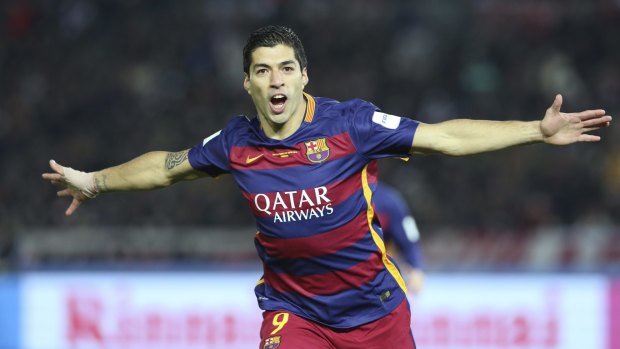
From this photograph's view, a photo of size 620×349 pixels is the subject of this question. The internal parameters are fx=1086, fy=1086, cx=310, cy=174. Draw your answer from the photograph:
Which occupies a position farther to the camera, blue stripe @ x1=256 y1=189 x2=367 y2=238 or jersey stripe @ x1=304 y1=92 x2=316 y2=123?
jersey stripe @ x1=304 y1=92 x2=316 y2=123

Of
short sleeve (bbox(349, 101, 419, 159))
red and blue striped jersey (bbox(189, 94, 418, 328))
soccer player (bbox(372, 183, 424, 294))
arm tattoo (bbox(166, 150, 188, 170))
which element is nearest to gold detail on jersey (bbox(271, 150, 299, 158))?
red and blue striped jersey (bbox(189, 94, 418, 328))

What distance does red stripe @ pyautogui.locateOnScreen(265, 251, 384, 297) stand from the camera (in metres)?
4.89

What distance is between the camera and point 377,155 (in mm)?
4828

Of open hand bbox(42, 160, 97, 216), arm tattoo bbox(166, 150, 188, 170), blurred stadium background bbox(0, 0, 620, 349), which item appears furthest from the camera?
blurred stadium background bbox(0, 0, 620, 349)

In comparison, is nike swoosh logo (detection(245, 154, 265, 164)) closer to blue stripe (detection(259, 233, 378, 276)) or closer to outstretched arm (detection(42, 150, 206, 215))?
outstretched arm (detection(42, 150, 206, 215))

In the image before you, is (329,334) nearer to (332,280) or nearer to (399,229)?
(332,280)

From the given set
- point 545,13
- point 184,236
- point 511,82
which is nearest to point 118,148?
point 184,236

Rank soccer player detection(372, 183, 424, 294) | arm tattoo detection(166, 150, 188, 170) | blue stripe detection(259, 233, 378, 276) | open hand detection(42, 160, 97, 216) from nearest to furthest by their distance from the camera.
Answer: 1. blue stripe detection(259, 233, 378, 276)
2. arm tattoo detection(166, 150, 188, 170)
3. open hand detection(42, 160, 97, 216)
4. soccer player detection(372, 183, 424, 294)

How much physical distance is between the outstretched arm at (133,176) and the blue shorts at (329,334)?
786 millimetres

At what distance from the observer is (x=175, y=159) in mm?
5133

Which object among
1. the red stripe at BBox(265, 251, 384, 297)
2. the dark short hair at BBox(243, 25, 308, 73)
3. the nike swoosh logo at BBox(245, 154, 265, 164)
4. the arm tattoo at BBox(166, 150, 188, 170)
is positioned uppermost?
the dark short hair at BBox(243, 25, 308, 73)

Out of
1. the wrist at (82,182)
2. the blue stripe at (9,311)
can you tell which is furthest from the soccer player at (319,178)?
the blue stripe at (9,311)

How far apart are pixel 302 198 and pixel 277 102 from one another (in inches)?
17.6

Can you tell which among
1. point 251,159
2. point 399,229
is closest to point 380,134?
point 251,159
